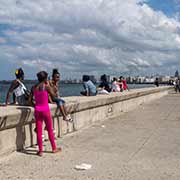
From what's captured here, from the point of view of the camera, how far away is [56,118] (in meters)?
9.41

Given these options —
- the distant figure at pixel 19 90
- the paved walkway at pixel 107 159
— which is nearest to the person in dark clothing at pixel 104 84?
the paved walkway at pixel 107 159

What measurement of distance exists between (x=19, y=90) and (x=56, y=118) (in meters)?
1.14

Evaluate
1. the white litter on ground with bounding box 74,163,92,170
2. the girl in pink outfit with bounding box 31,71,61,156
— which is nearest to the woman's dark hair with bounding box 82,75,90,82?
the girl in pink outfit with bounding box 31,71,61,156

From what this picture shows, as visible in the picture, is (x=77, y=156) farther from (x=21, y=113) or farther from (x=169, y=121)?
(x=169, y=121)

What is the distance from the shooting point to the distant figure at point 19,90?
8953mm

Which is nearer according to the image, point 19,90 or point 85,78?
point 19,90

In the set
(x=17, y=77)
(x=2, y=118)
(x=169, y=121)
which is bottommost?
(x=169, y=121)

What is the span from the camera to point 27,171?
6.20m

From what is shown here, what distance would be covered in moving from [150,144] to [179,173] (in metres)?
2.59

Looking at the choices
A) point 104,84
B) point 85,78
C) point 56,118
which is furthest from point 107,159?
point 104,84

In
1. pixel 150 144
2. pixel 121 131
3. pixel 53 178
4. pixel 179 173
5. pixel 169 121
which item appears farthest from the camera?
pixel 169 121

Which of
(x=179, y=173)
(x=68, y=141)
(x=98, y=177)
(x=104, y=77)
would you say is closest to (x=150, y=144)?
(x=68, y=141)

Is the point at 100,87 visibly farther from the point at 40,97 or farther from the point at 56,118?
the point at 40,97

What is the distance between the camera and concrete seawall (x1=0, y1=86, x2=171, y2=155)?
7215 mm
